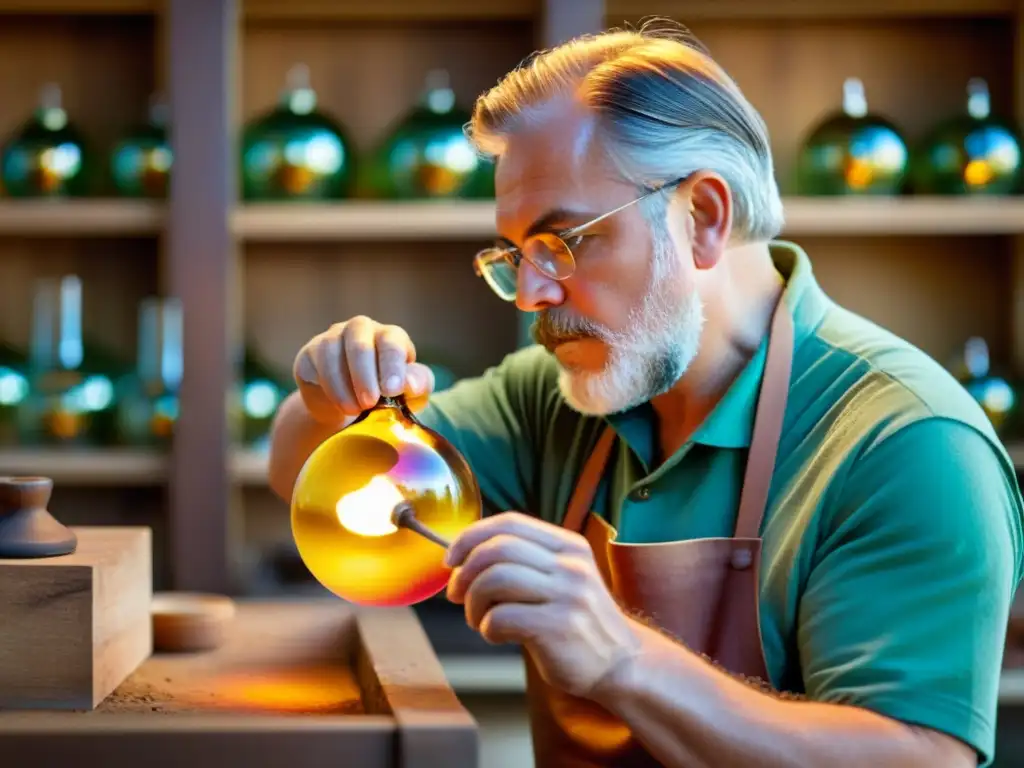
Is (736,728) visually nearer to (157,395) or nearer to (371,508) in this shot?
(371,508)

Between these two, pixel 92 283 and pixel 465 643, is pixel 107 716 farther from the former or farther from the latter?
pixel 92 283

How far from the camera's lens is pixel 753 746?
1.05m

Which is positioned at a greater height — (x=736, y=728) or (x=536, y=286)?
(x=536, y=286)

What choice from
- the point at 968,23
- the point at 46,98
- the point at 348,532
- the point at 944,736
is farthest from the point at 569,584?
the point at 968,23

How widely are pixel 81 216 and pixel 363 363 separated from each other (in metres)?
1.50

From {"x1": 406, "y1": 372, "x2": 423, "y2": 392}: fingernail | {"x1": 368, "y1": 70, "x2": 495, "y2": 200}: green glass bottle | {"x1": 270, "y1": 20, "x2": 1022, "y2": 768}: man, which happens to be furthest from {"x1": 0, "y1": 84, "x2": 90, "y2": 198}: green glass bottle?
{"x1": 406, "y1": 372, "x2": 423, "y2": 392}: fingernail

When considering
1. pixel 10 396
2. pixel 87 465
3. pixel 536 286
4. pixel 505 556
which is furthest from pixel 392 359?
pixel 10 396

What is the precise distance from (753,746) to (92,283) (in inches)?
83.7

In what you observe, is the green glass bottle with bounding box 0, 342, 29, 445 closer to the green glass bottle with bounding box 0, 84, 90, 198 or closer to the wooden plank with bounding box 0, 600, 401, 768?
the green glass bottle with bounding box 0, 84, 90, 198

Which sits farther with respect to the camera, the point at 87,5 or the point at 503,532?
the point at 87,5

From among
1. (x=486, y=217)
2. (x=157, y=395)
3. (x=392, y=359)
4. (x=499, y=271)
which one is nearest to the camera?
(x=392, y=359)

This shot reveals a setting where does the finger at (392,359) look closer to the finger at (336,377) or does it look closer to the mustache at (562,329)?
the finger at (336,377)

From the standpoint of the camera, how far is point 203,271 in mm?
2445

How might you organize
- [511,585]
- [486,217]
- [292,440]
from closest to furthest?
[511,585] → [292,440] → [486,217]
